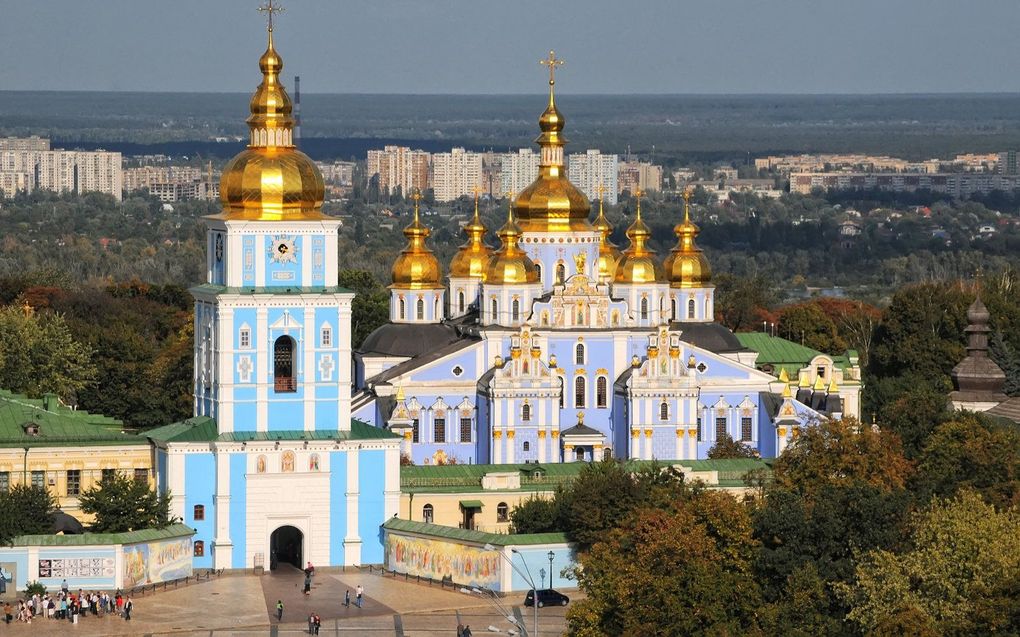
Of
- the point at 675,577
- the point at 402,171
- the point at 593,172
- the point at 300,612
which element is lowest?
the point at 300,612

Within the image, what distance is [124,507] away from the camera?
40.2m

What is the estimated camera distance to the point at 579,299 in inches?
2048

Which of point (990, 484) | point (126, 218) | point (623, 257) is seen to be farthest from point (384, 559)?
point (126, 218)

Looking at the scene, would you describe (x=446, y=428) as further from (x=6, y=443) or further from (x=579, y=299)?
(x=6, y=443)

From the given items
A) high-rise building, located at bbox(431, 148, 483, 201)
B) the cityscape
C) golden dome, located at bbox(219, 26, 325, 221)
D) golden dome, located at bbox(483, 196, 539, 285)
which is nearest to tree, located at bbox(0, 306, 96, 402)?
the cityscape

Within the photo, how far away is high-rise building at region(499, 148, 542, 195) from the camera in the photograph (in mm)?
169750

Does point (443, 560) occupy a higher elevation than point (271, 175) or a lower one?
lower

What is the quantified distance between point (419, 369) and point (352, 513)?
10121 mm

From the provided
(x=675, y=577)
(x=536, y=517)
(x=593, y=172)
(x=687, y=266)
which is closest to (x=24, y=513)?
(x=536, y=517)

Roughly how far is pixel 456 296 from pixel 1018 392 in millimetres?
10851

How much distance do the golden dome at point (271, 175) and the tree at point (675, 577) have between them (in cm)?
781

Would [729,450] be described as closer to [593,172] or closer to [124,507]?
[124,507]

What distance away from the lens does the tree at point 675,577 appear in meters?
34.5

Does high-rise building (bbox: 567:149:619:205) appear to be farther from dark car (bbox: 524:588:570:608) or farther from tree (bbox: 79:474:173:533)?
dark car (bbox: 524:588:570:608)
